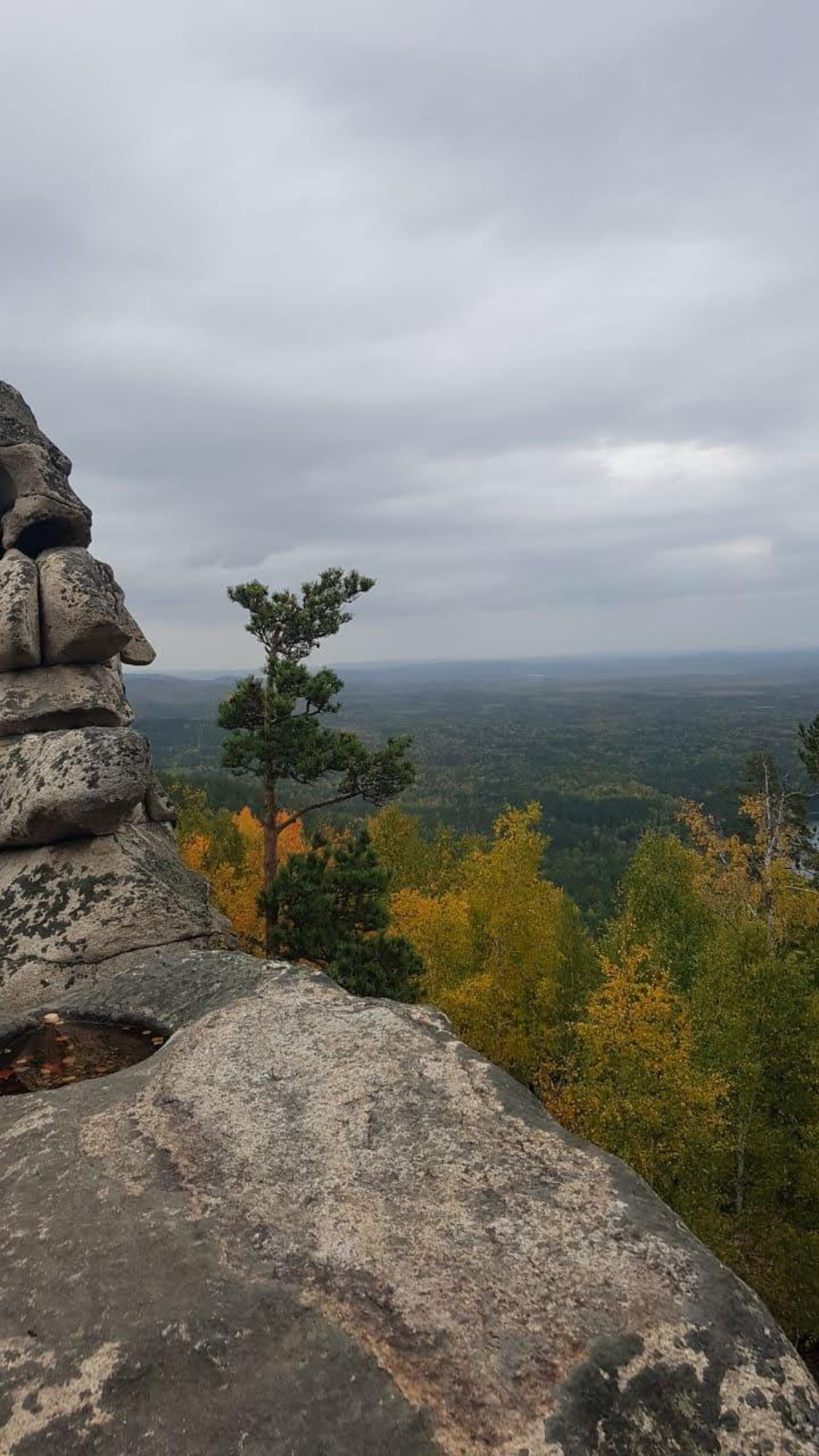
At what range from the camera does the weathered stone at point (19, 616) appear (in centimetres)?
1844

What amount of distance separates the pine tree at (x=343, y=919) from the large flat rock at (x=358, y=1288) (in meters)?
12.9

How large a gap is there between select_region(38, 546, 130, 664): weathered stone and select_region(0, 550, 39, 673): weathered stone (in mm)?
279

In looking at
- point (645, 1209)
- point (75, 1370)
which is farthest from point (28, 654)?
point (645, 1209)

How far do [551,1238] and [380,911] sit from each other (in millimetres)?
16792

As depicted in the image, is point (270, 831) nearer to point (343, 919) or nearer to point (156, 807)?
point (343, 919)

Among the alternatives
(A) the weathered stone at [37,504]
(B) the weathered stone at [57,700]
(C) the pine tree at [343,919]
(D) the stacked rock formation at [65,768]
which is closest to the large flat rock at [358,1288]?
(D) the stacked rock formation at [65,768]

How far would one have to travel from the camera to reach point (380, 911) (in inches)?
877

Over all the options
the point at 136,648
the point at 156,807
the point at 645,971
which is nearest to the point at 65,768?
the point at 156,807

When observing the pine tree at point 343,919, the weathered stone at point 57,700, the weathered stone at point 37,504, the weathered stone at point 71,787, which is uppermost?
the weathered stone at point 37,504

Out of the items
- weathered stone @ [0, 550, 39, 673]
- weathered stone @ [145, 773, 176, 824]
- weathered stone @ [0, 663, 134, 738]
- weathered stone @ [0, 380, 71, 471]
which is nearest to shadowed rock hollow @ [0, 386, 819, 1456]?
weathered stone @ [145, 773, 176, 824]

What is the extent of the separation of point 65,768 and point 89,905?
330cm

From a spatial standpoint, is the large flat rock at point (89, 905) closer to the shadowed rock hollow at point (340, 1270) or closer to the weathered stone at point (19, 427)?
the shadowed rock hollow at point (340, 1270)

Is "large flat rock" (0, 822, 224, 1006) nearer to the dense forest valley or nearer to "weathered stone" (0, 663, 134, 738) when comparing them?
"weathered stone" (0, 663, 134, 738)

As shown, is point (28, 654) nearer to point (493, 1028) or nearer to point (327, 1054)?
point (327, 1054)
